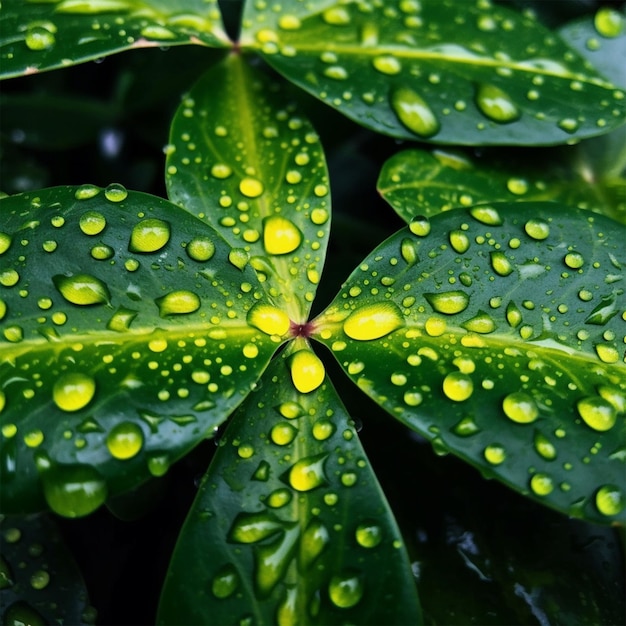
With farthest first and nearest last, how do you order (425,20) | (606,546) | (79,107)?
(79,107) → (425,20) → (606,546)

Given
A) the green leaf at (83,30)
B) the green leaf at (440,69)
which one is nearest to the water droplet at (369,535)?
the green leaf at (440,69)

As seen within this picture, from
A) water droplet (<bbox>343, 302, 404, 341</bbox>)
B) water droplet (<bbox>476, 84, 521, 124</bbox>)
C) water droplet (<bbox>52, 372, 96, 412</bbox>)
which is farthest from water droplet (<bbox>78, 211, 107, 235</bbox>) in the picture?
water droplet (<bbox>476, 84, 521, 124</bbox>)

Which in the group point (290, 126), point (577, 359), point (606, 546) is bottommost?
point (606, 546)

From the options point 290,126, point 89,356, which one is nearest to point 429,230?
point 290,126

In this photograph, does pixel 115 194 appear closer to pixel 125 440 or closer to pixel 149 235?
pixel 149 235

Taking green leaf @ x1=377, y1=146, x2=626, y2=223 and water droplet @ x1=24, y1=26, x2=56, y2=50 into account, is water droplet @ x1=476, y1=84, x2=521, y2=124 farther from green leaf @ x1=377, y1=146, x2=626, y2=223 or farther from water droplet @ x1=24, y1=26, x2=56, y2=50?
water droplet @ x1=24, y1=26, x2=56, y2=50

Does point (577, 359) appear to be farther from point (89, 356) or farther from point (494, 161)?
point (89, 356)

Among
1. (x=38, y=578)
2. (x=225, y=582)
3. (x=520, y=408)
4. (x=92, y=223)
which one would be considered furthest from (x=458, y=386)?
(x=38, y=578)
